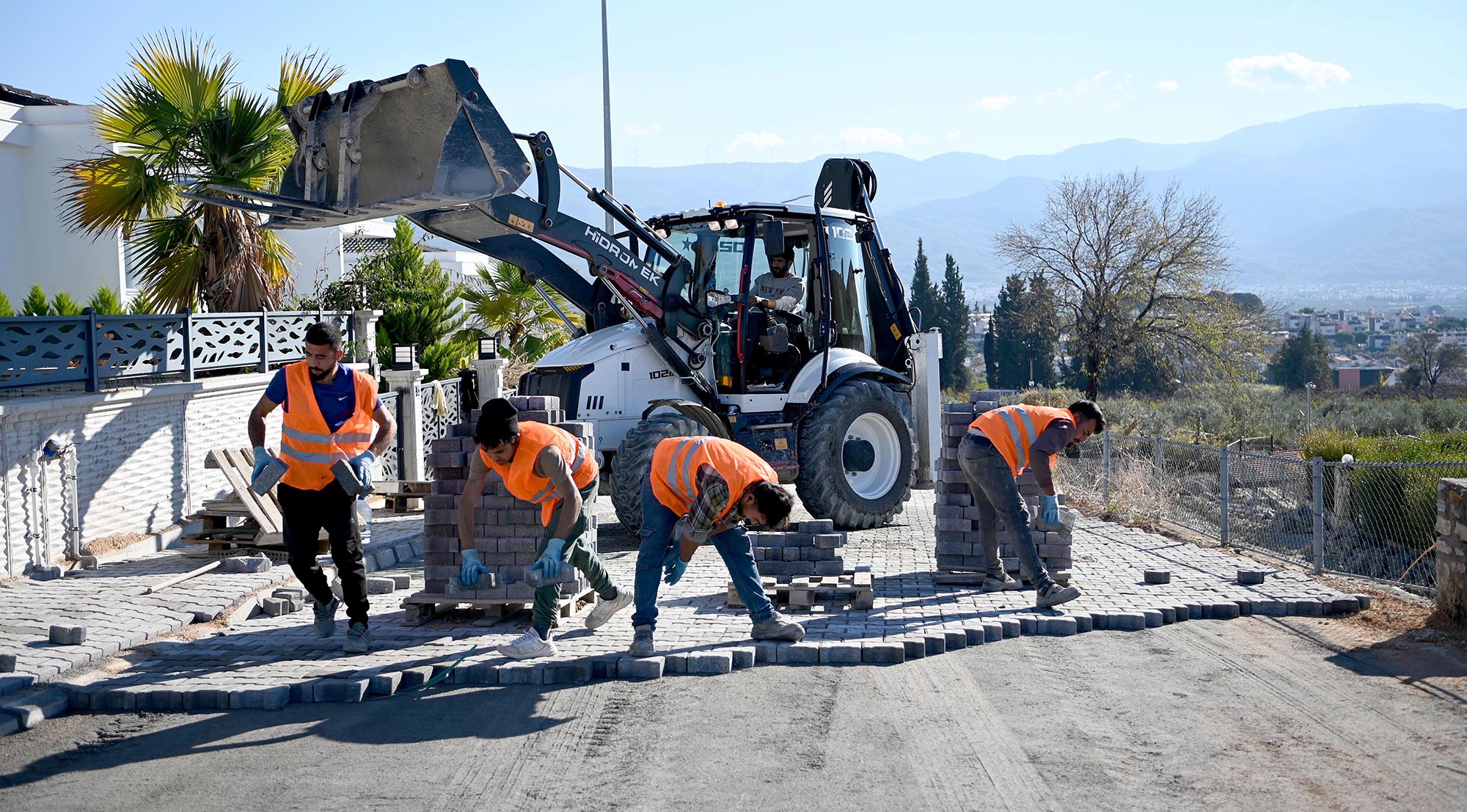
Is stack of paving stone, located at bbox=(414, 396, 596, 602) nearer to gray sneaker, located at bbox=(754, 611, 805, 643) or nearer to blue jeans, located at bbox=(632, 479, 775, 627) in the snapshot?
blue jeans, located at bbox=(632, 479, 775, 627)

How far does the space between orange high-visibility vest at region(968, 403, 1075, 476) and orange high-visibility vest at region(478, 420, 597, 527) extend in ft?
10.2

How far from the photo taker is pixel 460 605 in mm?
8742

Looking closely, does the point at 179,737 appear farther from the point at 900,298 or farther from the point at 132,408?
the point at 900,298

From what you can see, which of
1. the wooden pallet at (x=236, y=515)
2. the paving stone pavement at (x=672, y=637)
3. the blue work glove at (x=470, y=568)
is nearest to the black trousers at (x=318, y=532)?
the paving stone pavement at (x=672, y=637)

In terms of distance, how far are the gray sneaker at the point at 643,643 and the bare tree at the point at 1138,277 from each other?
84.3 feet

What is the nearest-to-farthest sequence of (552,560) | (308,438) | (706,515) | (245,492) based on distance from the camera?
(706,515), (552,560), (308,438), (245,492)

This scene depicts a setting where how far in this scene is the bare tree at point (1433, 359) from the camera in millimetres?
36438

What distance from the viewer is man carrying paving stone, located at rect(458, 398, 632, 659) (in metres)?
6.97

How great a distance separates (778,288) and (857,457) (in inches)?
78.6

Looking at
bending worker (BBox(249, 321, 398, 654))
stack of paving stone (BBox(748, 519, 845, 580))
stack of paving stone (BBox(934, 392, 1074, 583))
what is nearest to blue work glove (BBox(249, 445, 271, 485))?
bending worker (BBox(249, 321, 398, 654))

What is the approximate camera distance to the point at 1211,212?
32.5m

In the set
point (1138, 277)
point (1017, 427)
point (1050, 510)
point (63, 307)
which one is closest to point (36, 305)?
point (63, 307)

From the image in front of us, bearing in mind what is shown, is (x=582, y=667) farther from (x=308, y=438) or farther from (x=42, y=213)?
(x=42, y=213)

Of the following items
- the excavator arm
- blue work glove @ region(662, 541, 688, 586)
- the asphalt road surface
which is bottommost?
the asphalt road surface
